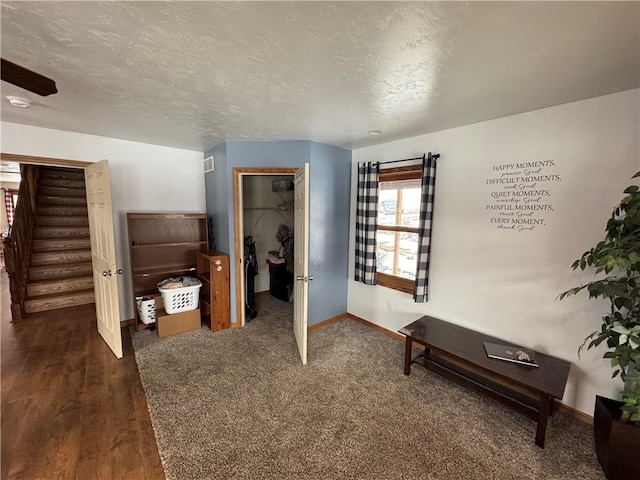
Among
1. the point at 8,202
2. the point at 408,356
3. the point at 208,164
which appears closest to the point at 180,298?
the point at 208,164

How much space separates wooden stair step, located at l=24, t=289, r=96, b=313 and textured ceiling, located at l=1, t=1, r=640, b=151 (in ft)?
8.94

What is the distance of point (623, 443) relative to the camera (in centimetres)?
149

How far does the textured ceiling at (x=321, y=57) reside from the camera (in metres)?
1.06

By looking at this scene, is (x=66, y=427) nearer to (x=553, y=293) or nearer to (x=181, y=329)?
(x=181, y=329)

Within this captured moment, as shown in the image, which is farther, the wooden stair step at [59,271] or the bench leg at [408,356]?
the wooden stair step at [59,271]

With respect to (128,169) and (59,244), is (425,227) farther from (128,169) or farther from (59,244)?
(59,244)

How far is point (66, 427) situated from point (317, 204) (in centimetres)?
285

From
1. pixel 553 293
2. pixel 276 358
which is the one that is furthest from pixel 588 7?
pixel 276 358

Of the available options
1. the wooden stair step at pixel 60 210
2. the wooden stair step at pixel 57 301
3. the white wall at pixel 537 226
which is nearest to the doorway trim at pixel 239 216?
the white wall at pixel 537 226

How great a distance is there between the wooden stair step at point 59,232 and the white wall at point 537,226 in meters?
5.47

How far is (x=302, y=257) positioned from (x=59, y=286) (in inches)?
156

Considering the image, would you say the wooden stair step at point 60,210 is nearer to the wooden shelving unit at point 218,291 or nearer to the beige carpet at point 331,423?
the wooden shelving unit at point 218,291

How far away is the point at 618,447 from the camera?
59.1 inches

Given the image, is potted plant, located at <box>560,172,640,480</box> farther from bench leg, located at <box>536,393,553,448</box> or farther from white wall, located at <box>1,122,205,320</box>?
white wall, located at <box>1,122,205,320</box>
